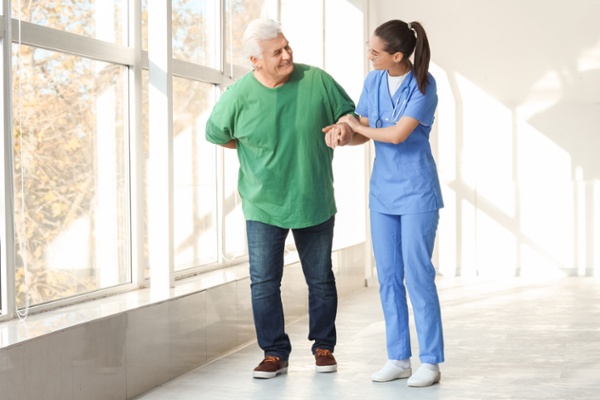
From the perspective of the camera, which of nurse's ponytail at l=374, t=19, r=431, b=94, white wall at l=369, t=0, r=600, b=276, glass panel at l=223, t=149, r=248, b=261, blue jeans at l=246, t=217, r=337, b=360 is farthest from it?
white wall at l=369, t=0, r=600, b=276

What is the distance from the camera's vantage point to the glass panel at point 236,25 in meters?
5.33

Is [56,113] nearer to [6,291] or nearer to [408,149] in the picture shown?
[6,291]

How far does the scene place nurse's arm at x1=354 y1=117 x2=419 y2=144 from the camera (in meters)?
3.29

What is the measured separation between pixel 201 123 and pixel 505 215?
10.4 ft

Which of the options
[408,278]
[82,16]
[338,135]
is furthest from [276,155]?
[82,16]

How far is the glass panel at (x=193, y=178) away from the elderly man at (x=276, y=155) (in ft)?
3.78

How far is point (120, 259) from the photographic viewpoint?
4086 mm

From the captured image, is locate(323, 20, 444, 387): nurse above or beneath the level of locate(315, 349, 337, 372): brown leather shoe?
Result: above

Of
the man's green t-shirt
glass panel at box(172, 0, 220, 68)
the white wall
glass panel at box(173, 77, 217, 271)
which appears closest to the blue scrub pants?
the man's green t-shirt

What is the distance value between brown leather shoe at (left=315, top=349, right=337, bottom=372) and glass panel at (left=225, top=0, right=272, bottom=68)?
2107 millimetres

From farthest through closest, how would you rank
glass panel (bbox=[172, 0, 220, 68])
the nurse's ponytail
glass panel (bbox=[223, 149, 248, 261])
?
glass panel (bbox=[223, 149, 248, 261]), glass panel (bbox=[172, 0, 220, 68]), the nurse's ponytail

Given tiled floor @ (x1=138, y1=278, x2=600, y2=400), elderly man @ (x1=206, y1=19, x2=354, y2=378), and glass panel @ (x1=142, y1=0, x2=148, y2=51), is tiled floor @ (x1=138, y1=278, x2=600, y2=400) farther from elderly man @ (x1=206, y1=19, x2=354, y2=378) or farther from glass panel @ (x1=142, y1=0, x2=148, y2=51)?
glass panel @ (x1=142, y1=0, x2=148, y2=51)

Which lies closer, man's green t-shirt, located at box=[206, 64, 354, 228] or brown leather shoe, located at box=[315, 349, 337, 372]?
man's green t-shirt, located at box=[206, 64, 354, 228]

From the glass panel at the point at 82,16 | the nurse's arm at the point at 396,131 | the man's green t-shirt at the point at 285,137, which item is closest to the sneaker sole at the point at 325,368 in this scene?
the man's green t-shirt at the point at 285,137
